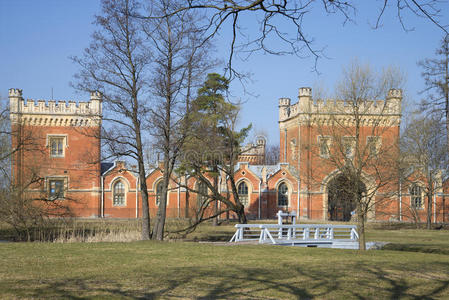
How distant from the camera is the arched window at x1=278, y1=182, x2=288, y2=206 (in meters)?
44.6

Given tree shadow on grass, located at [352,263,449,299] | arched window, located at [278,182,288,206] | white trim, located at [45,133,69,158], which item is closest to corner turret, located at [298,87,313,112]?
arched window, located at [278,182,288,206]

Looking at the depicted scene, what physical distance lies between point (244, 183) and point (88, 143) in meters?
13.6

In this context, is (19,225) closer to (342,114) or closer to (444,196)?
(342,114)

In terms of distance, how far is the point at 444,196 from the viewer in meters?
42.7

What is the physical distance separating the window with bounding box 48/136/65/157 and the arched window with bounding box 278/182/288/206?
60.9 ft

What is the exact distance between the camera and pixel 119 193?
43.7m

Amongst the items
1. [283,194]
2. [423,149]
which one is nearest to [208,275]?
[423,149]

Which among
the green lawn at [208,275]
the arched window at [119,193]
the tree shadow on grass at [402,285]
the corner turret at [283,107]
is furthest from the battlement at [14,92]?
the tree shadow on grass at [402,285]

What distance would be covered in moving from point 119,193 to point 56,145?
6.57 metres

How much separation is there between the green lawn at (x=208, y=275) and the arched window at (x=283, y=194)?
31.1 metres

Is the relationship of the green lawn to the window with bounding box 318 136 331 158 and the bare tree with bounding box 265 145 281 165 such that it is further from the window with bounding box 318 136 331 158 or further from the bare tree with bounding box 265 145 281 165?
the bare tree with bounding box 265 145 281 165

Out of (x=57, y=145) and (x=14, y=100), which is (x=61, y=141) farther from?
(x=14, y=100)

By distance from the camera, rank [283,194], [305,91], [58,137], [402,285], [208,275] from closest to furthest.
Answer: [402,285], [208,275], [305,91], [58,137], [283,194]

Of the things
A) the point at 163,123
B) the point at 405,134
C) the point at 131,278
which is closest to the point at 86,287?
the point at 131,278
